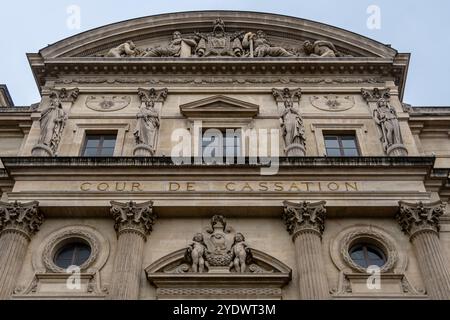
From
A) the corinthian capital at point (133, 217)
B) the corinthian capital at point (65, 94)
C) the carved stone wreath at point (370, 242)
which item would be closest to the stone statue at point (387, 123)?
the carved stone wreath at point (370, 242)

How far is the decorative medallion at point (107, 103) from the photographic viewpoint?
27281 mm

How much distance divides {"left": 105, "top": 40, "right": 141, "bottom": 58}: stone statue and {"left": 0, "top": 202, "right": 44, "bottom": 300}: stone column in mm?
10198

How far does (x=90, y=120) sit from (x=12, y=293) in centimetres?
916

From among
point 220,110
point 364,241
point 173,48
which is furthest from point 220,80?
point 364,241

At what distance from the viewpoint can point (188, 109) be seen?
26.7m

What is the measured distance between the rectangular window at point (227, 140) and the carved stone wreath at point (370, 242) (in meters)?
6.00

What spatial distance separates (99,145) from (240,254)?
344 inches

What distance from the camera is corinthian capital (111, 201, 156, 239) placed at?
2155 cm

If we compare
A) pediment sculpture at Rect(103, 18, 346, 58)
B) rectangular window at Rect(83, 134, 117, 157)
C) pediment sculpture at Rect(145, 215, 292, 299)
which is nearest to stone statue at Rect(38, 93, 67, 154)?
rectangular window at Rect(83, 134, 117, 157)

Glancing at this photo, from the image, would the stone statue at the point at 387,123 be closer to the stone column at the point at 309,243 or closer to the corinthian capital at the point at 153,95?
the stone column at the point at 309,243

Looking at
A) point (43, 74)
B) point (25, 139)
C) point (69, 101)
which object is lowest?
point (25, 139)

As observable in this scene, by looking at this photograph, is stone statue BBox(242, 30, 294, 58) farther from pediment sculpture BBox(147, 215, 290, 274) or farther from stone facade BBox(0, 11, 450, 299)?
pediment sculpture BBox(147, 215, 290, 274)
